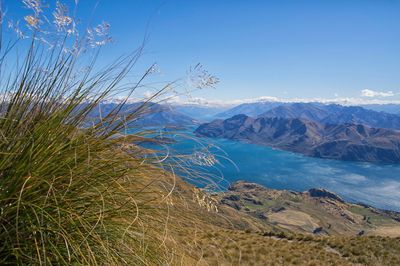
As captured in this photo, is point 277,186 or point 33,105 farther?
point 277,186

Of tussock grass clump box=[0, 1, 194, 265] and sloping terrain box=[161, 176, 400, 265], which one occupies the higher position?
tussock grass clump box=[0, 1, 194, 265]

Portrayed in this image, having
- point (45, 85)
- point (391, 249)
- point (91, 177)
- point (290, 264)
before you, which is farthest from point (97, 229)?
point (391, 249)

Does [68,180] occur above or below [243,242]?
above

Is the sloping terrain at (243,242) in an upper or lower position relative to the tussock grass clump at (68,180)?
lower

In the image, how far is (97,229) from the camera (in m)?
1.91

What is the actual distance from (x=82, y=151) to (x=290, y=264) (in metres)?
8.46

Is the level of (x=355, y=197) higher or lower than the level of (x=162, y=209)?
lower

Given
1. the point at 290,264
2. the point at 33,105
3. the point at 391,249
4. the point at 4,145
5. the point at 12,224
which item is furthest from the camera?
the point at 391,249

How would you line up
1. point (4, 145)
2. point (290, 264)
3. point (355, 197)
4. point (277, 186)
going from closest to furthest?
1. point (4, 145)
2. point (290, 264)
3. point (355, 197)
4. point (277, 186)

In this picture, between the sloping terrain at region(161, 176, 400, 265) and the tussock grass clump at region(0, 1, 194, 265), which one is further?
the sloping terrain at region(161, 176, 400, 265)

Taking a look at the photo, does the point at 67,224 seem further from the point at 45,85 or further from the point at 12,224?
the point at 45,85

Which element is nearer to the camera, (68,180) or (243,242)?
(68,180)

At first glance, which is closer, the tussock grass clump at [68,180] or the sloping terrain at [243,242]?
the tussock grass clump at [68,180]

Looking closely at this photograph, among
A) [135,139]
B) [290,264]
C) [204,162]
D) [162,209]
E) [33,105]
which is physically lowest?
[290,264]
